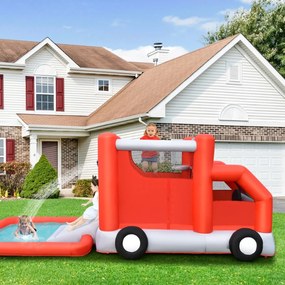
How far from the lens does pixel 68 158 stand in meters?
24.7

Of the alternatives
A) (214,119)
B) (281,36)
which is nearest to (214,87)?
(214,119)

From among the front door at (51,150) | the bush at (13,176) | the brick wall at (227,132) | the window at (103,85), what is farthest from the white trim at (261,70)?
the bush at (13,176)

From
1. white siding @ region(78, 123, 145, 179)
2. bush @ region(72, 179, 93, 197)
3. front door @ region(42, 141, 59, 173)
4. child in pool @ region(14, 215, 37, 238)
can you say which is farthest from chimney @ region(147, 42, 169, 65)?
child in pool @ region(14, 215, 37, 238)

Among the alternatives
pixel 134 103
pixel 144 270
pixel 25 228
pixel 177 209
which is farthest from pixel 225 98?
pixel 144 270

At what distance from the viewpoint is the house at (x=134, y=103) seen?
19875 mm

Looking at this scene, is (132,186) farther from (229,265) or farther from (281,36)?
(281,36)

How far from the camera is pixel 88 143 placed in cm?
2383

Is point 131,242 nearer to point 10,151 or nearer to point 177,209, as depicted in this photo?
point 177,209

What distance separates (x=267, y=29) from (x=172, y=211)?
2913 cm

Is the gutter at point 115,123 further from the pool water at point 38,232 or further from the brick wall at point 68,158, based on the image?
the pool water at point 38,232

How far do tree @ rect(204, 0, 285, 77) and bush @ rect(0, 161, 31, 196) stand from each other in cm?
1826

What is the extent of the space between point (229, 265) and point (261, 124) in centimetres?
1366

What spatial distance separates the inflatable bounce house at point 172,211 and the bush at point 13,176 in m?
14.3

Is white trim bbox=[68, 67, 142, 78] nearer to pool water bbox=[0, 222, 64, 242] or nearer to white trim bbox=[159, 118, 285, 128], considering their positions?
white trim bbox=[159, 118, 285, 128]
